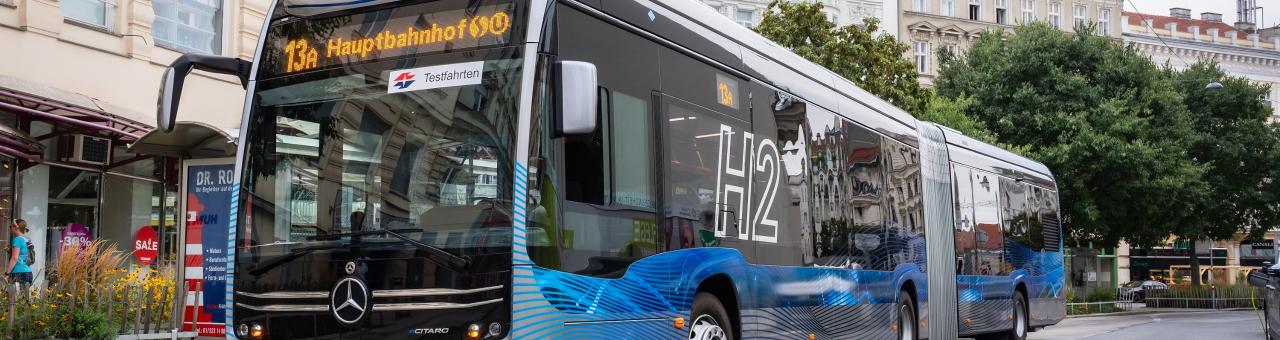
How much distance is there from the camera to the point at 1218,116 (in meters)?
46.3

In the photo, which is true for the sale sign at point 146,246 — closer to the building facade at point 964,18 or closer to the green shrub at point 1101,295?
the green shrub at point 1101,295

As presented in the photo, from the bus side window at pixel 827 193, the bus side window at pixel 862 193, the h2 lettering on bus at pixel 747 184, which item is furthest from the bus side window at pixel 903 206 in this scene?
the h2 lettering on bus at pixel 747 184

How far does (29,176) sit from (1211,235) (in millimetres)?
40383

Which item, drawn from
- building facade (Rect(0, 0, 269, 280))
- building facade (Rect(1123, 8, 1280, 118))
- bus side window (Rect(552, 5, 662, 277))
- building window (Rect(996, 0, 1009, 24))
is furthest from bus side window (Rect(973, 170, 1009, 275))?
building facade (Rect(1123, 8, 1280, 118))

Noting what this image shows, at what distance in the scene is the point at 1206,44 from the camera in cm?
6850

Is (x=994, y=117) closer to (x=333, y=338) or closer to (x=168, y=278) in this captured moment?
(x=168, y=278)

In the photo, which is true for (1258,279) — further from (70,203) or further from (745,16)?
(745,16)

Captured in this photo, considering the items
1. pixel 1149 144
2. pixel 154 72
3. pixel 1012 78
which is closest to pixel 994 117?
pixel 1012 78

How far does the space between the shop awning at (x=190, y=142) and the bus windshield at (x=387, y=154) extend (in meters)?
6.23

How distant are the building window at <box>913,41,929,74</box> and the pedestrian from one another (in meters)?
44.1

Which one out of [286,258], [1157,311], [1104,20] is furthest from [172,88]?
[1104,20]

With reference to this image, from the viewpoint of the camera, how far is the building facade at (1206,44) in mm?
66000

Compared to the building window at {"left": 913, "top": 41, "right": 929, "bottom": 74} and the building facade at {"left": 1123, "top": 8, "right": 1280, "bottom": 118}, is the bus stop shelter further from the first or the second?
the building facade at {"left": 1123, "top": 8, "right": 1280, "bottom": 118}

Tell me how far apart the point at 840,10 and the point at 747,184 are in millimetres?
43037
